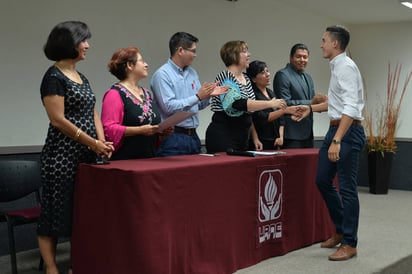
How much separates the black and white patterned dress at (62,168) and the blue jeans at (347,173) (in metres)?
1.54

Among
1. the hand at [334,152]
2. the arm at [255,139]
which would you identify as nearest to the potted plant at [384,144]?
the arm at [255,139]

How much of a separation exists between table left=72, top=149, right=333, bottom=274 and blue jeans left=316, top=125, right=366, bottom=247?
21 cm

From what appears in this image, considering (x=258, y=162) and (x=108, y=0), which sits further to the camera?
(x=108, y=0)

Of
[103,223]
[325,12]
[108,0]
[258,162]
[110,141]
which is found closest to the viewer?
[103,223]

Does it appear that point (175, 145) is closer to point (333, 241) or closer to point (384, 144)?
point (333, 241)

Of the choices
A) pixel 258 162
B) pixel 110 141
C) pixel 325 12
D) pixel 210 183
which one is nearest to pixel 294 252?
pixel 258 162

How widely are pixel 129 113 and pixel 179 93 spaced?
1.75 feet

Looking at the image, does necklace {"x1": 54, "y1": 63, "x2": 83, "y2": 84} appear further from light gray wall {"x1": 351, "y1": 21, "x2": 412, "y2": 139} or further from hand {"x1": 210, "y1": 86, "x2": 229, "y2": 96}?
light gray wall {"x1": 351, "y1": 21, "x2": 412, "y2": 139}

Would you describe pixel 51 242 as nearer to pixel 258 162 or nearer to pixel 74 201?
pixel 74 201

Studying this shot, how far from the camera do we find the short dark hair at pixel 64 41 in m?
2.68

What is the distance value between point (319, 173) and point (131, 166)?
1.38 m

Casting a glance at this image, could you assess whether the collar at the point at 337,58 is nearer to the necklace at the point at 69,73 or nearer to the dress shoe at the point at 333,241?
the dress shoe at the point at 333,241

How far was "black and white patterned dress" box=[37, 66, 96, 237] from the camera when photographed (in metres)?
2.71

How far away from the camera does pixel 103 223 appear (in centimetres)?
260
